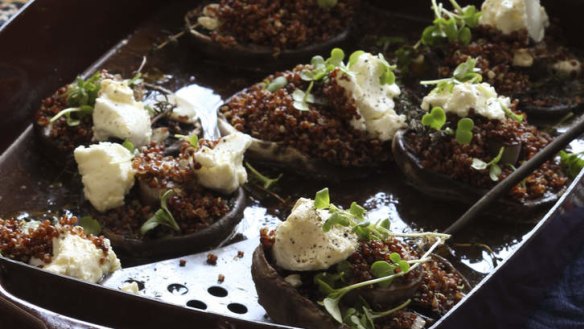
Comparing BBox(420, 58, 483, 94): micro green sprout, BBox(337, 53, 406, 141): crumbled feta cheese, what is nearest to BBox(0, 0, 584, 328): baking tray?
BBox(337, 53, 406, 141): crumbled feta cheese

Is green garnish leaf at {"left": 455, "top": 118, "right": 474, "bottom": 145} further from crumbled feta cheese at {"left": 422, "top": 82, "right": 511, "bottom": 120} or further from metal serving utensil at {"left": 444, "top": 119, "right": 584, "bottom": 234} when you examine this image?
metal serving utensil at {"left": 444, "top": 119, "right": 584, "bottom": 234}

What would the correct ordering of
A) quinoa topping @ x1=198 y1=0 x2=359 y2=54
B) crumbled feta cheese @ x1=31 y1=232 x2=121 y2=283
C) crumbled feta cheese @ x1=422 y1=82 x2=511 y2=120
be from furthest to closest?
1. quinoa topping @ x1=198 y1=0 x2=359 y2=54
2. crumbled feta cheese @ x1=422 y1=82 x2=511 y2=120
3. crumbled feta cheese @ x1=31 y1=232 x2=121 y2=283

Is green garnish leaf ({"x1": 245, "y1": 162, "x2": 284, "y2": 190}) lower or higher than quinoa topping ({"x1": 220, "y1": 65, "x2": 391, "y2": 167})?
lower

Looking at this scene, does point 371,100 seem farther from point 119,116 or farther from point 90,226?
point 90,226

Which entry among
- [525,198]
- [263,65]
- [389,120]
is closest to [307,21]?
[263,65]

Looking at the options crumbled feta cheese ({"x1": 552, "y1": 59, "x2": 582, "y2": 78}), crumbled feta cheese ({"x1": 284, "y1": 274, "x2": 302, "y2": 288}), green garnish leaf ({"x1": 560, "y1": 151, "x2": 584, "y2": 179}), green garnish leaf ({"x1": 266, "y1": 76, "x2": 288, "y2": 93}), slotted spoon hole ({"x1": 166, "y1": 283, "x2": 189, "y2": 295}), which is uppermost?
crumbled feta cheese ({"x1": 284, "y1": 274, "x2": 302, "y2": 288})

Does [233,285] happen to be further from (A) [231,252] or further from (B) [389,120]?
(B) [389,120]

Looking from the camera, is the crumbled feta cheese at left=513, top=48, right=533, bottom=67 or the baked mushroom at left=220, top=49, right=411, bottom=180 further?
the crumbled feta cheese at left=513, top=48, right=533, bottom=67
